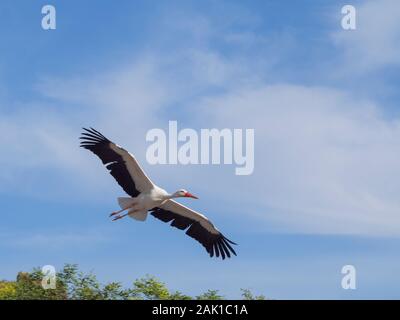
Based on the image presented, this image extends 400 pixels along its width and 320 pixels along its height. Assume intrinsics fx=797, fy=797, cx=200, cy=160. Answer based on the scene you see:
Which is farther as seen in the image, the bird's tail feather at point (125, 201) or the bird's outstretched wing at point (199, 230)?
the bird's outstretched wing at point (199, 230)

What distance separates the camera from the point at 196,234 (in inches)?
1008

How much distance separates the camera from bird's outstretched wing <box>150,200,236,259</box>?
83.7 ft

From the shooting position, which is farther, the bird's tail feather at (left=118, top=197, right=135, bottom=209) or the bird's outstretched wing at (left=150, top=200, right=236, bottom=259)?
the bird's outstretched wing at (left=150, top=200, right=236, bottom=259)

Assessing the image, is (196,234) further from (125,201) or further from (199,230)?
(125,201)

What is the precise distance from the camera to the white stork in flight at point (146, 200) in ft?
76.3

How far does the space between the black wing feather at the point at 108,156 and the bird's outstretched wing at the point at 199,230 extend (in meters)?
1.90

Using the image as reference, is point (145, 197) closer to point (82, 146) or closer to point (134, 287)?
point (82, 146)

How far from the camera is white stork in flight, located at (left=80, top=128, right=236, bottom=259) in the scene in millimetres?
23266

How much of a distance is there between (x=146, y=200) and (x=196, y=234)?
90.6 inches

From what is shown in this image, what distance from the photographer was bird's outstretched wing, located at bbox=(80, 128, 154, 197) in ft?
76.1

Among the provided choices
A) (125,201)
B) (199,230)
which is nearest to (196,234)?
(199,230)
